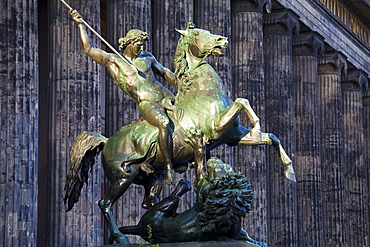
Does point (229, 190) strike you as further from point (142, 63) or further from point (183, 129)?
point (142, 63)

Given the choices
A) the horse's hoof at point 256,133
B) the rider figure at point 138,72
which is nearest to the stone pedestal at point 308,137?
the rider figure at point 138,72

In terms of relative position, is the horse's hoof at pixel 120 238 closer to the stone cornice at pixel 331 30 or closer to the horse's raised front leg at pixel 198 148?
the horse's raised front leg at pixel 198 148

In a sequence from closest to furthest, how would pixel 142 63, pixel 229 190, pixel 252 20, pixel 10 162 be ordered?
pixel 229 190, pixel 142 63, pixel 10 162, pixel 252 20

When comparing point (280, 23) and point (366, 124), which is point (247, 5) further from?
point (366, 124)

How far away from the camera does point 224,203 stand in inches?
464

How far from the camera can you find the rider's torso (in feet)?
44.9

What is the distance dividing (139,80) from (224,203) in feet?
8.92

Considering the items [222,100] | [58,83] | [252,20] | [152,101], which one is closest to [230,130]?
[222,100]

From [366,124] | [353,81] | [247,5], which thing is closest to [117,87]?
[247,5]

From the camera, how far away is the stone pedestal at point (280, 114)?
3381 centimetres

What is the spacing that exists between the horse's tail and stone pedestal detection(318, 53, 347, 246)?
2644 cm

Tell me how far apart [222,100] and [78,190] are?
7.52ft

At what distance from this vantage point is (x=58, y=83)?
2345 cm

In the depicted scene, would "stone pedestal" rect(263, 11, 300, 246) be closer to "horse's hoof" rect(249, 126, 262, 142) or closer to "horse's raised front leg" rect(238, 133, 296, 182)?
"horse's raised front leg" rect(238, 133, 296, 182)
